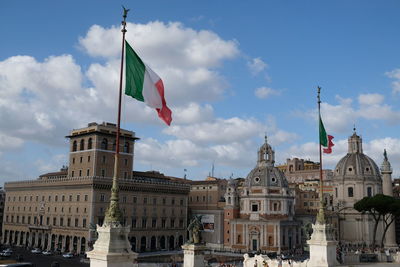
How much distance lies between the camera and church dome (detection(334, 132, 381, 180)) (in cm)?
8381

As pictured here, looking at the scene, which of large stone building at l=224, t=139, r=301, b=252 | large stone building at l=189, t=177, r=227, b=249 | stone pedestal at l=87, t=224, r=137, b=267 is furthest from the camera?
large stone building at l=189, t=177, r=227, b=249

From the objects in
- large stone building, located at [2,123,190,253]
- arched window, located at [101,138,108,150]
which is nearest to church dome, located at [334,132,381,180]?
large stone building, located at [2,123,190,253]

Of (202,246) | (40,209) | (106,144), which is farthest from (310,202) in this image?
(202,246)

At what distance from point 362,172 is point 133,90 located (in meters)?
73.8

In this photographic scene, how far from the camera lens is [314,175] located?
113062 millimetres

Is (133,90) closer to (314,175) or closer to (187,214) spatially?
(187,214)

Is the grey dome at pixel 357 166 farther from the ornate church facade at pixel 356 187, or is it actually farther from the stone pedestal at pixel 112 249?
the stone pedestal at pixel 112 249

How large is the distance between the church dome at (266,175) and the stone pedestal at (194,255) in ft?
173

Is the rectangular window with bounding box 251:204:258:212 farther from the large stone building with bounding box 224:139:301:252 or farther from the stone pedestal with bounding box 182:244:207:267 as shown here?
the stone pedestal with bounding box 182:244:207:267

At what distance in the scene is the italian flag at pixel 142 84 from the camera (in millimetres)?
18531

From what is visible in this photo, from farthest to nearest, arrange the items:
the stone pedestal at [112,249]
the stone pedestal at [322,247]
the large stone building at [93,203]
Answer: the large stone building at [93,203]
the stone pedestal at [322,247]
the stone pedestal at [112,249]

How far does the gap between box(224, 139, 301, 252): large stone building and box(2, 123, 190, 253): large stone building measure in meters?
8.74

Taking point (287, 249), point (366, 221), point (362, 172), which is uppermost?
point (362, 172)

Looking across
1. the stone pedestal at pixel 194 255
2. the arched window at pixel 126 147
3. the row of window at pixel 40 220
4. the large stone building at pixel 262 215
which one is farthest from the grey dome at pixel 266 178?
the stone pedestal at pixel 194 255
